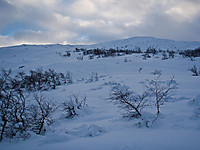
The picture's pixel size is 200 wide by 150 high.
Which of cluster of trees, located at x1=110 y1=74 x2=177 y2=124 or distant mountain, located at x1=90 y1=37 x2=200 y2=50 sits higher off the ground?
distant mountain, located at x1=90 y1=37 x2=200 y2=50

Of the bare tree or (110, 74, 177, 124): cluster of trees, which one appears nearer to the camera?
(110, 74, 177, 124): cluster of trees

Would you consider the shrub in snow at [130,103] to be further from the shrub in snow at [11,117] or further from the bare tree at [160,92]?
the shrub in snow at [11,117]

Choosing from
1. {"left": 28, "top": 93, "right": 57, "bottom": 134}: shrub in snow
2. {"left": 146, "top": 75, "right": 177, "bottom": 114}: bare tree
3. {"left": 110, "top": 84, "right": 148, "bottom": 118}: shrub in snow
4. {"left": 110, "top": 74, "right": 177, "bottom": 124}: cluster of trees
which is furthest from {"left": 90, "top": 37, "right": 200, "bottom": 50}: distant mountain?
{"left": 28, "top": 93, "right": 57, "bottom": 134}: shrub in snow

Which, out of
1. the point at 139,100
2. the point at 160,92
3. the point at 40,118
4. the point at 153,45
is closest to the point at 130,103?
the point at 139,100

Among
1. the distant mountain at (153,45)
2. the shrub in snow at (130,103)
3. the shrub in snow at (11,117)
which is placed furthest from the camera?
the distant mountain at (153,45)

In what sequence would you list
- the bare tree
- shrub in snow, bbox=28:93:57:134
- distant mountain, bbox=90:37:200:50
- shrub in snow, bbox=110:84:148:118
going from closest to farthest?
shrub in snow, bbox=28:93:57:134 → shrub in snow, bbox=110:84:148:118 → the bare tree → distant mountain, bbox=90:37:200:50

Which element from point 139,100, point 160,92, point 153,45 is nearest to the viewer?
point 139,100

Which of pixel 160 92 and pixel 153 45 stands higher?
pixel 153 45

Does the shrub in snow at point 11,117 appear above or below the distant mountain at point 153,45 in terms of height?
below

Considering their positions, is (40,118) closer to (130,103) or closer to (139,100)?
(130,103)

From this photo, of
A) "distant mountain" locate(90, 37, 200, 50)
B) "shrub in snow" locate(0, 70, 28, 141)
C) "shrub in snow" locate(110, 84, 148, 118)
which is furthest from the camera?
"distant mountain" locate(90, 37, 200, 50)

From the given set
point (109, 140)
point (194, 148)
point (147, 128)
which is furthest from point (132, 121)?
point (194, 148)

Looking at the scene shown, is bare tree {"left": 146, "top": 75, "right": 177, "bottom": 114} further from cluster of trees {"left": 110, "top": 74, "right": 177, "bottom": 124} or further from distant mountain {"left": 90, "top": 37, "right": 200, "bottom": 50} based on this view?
distant mountain {"left": 90, "top": 37, "right": 200, "bottom": 50}

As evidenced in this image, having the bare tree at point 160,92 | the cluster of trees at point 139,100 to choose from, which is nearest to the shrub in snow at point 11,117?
the cluster of trees at point 139,100
